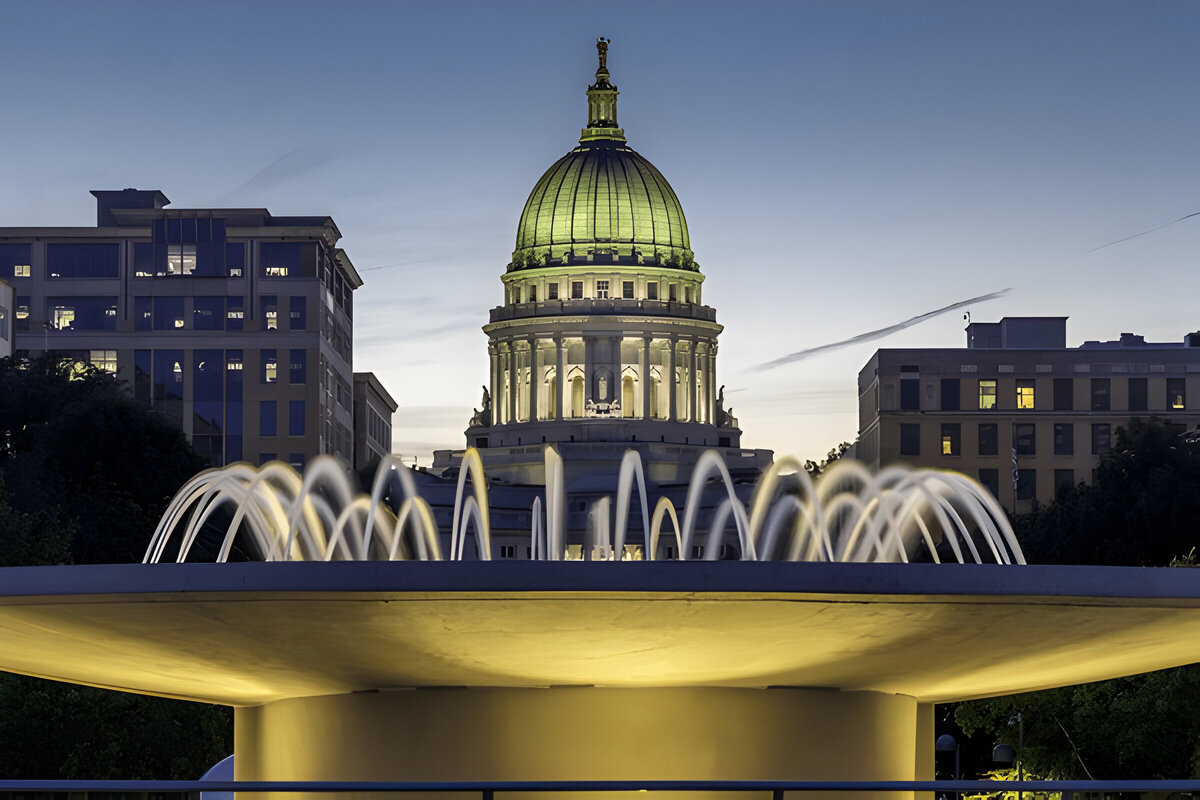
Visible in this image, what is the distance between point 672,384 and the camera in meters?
148

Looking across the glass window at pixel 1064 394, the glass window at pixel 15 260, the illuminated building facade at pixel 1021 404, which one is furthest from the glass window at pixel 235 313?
the glass window at pixel 1064 394

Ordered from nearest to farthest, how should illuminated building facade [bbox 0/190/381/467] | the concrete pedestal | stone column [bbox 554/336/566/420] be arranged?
the concrete pedestal → illuminated building facade [bbox 0/190/381/467] → stone column [bbox 554/336/566/420]

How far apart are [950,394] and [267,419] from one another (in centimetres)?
3904

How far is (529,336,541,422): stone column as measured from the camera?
482 ft

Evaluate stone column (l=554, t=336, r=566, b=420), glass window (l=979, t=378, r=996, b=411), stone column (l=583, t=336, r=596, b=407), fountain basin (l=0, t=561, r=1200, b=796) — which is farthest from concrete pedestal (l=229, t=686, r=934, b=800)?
stone column (l=554, t=336, r=566, b=420)

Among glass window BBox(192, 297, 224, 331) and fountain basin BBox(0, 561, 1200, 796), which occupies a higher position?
glass window BBox(192, 297, 224, 331)

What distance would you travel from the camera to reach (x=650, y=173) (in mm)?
152625

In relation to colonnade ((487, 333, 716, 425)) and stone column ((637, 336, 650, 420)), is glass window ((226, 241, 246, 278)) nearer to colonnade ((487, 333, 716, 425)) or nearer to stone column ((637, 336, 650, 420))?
colonnade ((487, 333, 716, 425))

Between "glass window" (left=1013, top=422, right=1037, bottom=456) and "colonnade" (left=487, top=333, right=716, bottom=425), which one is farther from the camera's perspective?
"colonnade" (left=487, top=333, right=716, bottom=425)

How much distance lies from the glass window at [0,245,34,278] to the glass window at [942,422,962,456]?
176 feet

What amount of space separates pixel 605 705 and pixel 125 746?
24163mm

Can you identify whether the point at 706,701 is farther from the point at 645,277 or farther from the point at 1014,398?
the point at 645,277

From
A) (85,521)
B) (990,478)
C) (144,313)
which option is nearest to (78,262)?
(144,313)

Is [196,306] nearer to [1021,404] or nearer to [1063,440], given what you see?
[1021,404]
